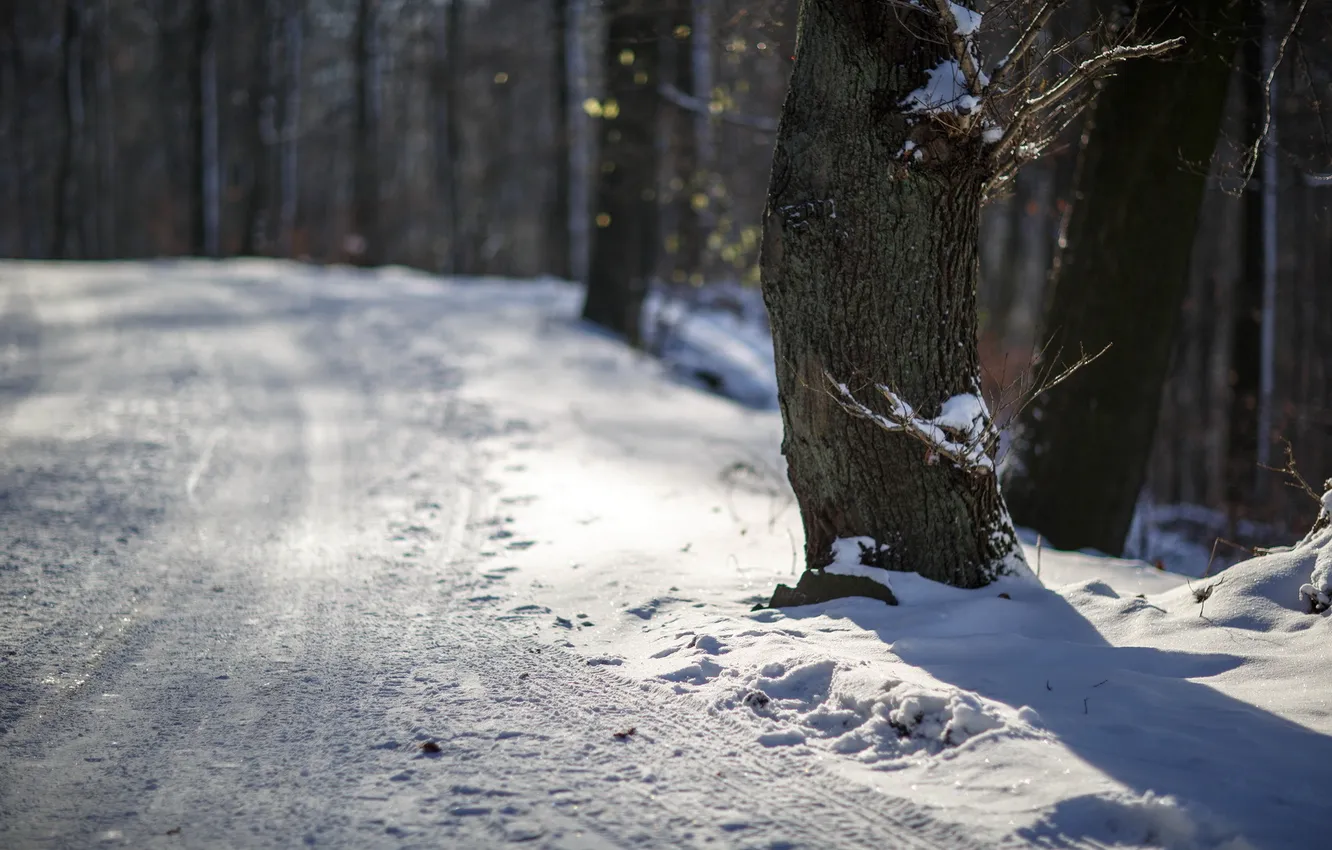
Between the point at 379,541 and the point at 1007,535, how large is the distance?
11.8ft

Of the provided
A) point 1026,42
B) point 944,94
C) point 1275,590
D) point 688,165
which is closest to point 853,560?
point 1275,590

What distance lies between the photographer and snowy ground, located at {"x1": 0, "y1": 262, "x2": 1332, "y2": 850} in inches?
116

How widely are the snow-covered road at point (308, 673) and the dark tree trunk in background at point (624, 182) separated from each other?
4.66 metres

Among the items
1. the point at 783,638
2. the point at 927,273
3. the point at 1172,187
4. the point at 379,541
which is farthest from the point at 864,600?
the point at 1172,187

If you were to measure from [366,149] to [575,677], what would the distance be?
76.6 ft

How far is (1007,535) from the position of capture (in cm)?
473

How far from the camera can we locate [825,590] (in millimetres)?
4621

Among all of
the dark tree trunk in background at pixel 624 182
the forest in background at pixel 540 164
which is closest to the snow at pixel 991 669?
the forest in background at pixel 540 164

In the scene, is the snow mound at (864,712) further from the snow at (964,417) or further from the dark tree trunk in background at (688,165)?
the dark tree trunk in background at (688,165)

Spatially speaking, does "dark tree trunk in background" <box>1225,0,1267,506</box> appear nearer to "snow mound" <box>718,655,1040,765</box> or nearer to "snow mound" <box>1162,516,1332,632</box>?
"snow mound" <box>1162,516,1332,632</box>

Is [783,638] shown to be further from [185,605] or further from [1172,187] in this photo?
[1172,187]

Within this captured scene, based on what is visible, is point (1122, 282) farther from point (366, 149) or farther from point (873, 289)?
point (366, 149)

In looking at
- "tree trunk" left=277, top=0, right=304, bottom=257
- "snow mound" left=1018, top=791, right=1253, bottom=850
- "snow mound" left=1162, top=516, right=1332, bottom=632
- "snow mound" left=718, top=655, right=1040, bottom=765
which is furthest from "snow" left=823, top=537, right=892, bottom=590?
"tree trunk" left=277, top=0, right=304, bottom=257

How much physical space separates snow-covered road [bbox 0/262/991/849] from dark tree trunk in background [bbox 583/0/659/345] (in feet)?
15.3
